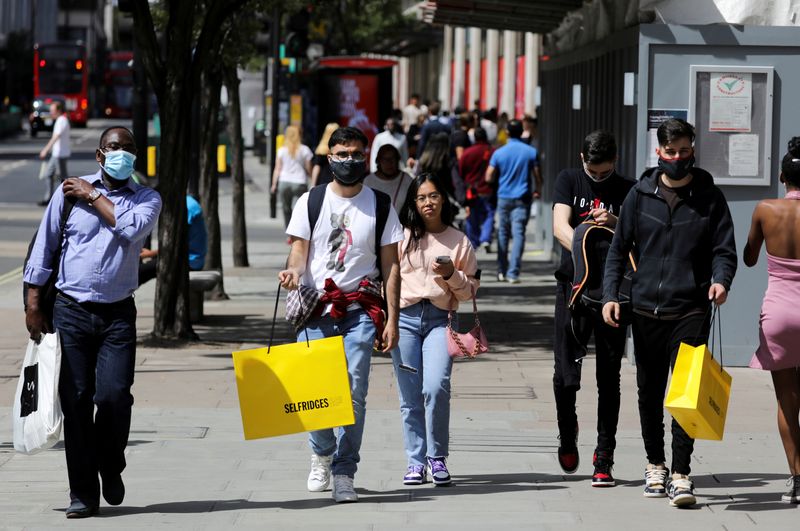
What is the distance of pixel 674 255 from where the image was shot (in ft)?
22.9

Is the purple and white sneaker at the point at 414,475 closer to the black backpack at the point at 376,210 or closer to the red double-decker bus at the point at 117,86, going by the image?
the black backpack at the point at 376,210

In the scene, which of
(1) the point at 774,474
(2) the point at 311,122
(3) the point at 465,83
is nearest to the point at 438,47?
(3) the point at 465,83

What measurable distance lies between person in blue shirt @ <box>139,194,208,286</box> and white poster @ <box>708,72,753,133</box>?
426cm

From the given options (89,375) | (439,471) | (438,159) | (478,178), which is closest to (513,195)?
(438,159)

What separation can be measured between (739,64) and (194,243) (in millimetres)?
4915

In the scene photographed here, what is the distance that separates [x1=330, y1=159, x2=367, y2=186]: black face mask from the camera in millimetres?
6965

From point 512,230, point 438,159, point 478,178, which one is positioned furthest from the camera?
point 478,178

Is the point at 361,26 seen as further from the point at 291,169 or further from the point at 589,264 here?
the point at 589,264

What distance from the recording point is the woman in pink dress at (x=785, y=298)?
7.02 meters

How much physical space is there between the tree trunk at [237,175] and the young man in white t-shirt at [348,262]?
10.7m

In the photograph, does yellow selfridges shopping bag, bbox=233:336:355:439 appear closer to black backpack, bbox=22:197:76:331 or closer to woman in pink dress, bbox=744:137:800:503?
black backpack, bbox=22:197:76:331

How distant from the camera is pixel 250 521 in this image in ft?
21.8

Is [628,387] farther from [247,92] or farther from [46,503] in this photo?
[247,92]

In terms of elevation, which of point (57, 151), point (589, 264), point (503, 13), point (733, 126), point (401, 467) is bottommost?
point (401, 467)
